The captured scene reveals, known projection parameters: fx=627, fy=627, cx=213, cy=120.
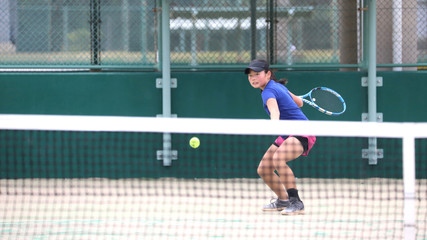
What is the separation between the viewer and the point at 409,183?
11.2 feet

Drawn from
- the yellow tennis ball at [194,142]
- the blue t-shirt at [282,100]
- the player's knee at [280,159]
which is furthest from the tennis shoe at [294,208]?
the yellow tennis ball at [194,142]

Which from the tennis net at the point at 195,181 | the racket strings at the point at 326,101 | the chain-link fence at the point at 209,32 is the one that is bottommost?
the tennis net at the point at 195,181

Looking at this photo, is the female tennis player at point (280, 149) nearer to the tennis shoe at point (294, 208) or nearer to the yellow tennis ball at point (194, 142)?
the tennis shoe at point (294, 208)

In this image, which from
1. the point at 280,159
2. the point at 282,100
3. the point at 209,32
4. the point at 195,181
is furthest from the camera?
the point at 209,32

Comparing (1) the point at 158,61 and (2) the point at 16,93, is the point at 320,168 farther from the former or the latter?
(2) the point at 16,93

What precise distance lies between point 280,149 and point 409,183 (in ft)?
5.41

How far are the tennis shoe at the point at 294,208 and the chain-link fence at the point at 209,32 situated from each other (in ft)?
9.60

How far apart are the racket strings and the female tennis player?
1.40 meters

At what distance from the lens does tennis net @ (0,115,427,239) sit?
3.52m

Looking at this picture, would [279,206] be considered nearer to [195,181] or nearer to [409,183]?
[409,183]

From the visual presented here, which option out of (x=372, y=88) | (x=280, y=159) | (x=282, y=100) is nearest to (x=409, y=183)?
(x=280, y=159)

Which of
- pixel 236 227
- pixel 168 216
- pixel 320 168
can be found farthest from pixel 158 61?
pixel 236 227

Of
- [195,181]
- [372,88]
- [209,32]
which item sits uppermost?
[209,32]

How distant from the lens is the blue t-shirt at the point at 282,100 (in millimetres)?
5016
